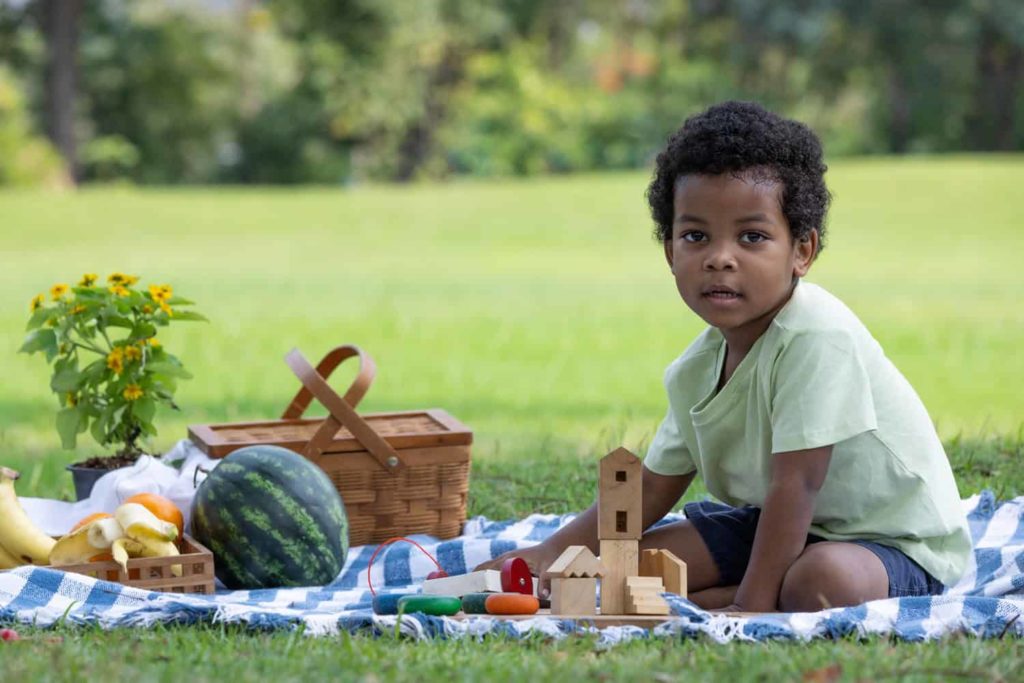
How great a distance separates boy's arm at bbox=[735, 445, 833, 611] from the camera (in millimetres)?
3531

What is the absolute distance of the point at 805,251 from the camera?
3814 mm

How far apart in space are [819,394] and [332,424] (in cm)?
180

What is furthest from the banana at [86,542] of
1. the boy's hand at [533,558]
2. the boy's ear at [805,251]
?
the boy's ear at [805,251]

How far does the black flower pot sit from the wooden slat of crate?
1.21 feet

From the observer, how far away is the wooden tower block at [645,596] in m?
3.43

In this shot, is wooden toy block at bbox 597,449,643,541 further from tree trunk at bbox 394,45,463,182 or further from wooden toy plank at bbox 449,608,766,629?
tree trunk at bbox 394,45,463,182

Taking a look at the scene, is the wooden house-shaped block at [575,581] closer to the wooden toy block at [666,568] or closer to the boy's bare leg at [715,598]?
the wooden toy block at [666,568]

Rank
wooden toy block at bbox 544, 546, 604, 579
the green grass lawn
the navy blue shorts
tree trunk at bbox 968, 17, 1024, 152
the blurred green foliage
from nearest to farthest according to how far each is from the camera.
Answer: the green grass lawn
wooden toy block at bbox 544, 546, 604, 579
the navy blue shorts
the blurred green foliage
tree trunk at bbox 968, 17, 1024, 152

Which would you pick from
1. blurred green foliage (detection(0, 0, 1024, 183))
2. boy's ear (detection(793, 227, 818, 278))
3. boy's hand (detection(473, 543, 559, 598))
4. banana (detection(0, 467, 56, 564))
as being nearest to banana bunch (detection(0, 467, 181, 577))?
banana (detection(0, 467, 56, 564))

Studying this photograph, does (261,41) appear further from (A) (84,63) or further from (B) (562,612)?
(B) (562,612)

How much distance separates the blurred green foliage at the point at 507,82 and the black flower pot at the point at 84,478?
29392 millimetres

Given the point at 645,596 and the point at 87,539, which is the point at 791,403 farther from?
the point at 87,539

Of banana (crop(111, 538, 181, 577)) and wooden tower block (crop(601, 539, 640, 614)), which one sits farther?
banana (crop(111, 538, 181, 577))

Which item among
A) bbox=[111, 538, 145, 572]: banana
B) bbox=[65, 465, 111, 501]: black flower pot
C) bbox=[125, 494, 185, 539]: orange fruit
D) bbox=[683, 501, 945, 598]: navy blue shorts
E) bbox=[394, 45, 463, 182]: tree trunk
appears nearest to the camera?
bbox=[683, 501, 945, 598]: navy blue shorts
